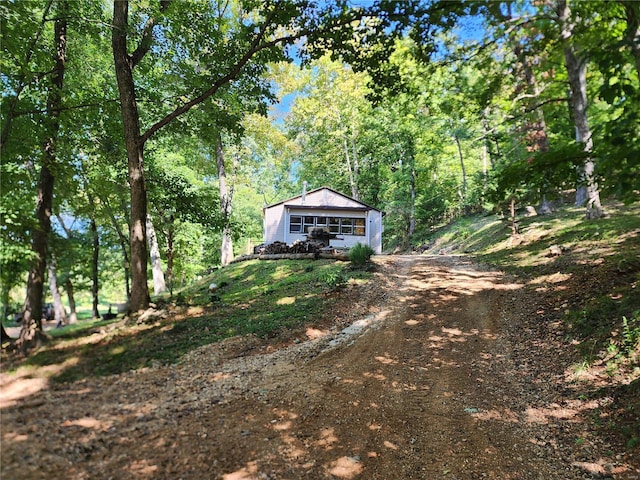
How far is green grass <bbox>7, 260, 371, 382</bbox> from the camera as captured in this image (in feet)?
10.6

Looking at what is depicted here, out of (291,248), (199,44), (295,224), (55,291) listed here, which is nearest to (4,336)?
(55,291)

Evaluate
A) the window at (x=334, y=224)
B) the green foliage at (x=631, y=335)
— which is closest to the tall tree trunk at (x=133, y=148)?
the green foliage at (x=631, y=335)

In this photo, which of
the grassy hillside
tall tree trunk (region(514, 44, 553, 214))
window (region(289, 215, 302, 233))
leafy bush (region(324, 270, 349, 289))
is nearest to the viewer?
the grassy hillside

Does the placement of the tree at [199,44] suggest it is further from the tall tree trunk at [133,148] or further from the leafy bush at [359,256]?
the leafy bush at [359,256]

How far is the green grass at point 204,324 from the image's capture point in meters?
3.22

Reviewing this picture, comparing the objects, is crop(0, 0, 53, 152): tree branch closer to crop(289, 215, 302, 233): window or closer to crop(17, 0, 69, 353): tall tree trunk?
crop(17, 0, 69, 353): tall tree trunk

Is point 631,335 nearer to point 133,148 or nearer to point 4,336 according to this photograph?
point 4,336

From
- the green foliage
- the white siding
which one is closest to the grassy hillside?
the green foliage

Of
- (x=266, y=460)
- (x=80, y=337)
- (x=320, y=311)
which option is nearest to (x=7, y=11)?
(x=80, y=337)

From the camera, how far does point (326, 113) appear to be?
106ft

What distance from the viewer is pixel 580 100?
382 inches

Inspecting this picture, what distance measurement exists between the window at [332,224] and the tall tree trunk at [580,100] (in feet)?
41.9

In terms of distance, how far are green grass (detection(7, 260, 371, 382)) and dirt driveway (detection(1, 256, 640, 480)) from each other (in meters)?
0.25

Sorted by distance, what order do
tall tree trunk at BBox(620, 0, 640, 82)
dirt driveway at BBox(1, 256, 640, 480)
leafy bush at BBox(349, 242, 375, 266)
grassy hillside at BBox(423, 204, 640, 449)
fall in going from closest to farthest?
dirt driveway at BBox(1, 256, 640, 480) < tall tree trunk at BBox(620, 0, 640, 82) < grassy hillside at BBox(423, 204, 640, 449) < leafy bush at BBox(349, 242, 375, 266)
